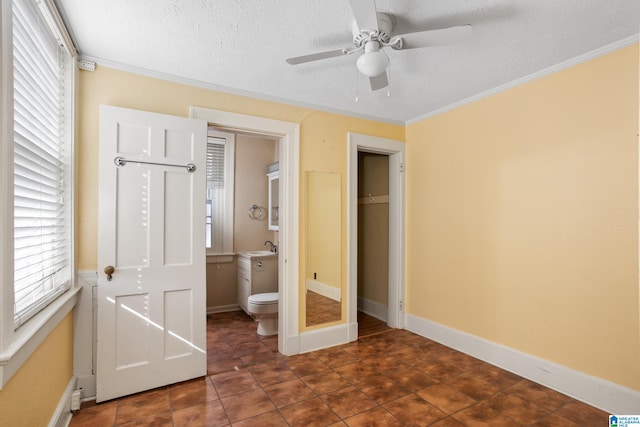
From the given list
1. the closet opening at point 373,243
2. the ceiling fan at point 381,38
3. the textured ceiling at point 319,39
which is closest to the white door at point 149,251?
the textured ceiling at point 319,39

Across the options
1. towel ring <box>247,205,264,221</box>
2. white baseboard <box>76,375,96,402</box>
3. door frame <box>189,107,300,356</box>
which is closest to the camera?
white baseboard <box>76,375,96,402</box>

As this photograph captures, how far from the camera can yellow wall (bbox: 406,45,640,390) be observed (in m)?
2.15

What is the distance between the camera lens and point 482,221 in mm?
3029

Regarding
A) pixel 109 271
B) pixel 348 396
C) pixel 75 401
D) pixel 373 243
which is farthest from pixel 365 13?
pixel 373 243

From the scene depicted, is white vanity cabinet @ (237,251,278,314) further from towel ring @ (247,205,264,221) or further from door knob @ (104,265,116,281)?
door knob @ (104,265,116,281)

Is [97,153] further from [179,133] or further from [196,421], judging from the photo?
[196,421]

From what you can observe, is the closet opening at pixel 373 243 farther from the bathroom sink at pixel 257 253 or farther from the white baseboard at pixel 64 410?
the white baseboard at pixel 64 410

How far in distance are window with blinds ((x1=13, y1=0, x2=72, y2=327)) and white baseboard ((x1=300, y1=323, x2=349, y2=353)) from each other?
2.02 metres

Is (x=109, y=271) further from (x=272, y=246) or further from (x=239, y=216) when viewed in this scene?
(x=272, y=246)

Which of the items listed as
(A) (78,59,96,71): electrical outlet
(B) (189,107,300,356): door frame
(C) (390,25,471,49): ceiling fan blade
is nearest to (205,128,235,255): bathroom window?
(B) (189,107,300,356): door frame

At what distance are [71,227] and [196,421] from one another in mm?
1549

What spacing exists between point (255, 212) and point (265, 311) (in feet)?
5.46

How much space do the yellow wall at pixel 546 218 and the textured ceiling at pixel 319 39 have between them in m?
0.33

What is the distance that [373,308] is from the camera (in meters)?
4.32
